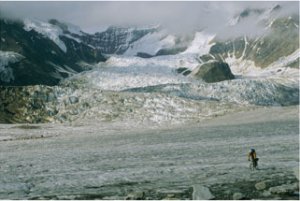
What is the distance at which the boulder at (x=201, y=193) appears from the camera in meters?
33.9

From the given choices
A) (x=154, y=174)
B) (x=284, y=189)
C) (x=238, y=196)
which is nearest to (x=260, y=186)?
(x=284, y=189)

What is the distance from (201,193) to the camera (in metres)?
34.5

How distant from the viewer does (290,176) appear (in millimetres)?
39781

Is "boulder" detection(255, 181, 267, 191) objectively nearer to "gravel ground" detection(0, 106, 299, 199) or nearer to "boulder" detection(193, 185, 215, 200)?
"gravel ground" detection(0, 106, 299, 199)

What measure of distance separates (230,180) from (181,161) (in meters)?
14.6

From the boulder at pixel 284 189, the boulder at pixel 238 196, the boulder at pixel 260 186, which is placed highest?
the boulder at pixel 260 186

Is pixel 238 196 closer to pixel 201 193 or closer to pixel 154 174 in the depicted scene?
pixel 201 193

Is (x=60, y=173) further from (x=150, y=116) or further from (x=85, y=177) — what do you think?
(x=150, y=116)


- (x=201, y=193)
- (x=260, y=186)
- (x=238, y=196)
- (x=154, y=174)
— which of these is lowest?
(x=238, y=196)

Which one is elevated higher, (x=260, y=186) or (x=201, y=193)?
(x=260, y=186)

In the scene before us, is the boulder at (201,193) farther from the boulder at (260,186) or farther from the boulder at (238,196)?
the boulder at (260,186)

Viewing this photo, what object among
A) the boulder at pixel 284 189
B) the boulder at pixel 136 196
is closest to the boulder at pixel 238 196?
the boulder at pixel 284 189

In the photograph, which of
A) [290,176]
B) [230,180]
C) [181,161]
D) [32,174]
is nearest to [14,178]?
[32,174]

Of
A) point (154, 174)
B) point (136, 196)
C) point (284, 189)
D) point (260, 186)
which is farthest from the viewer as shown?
point (154, 174)
